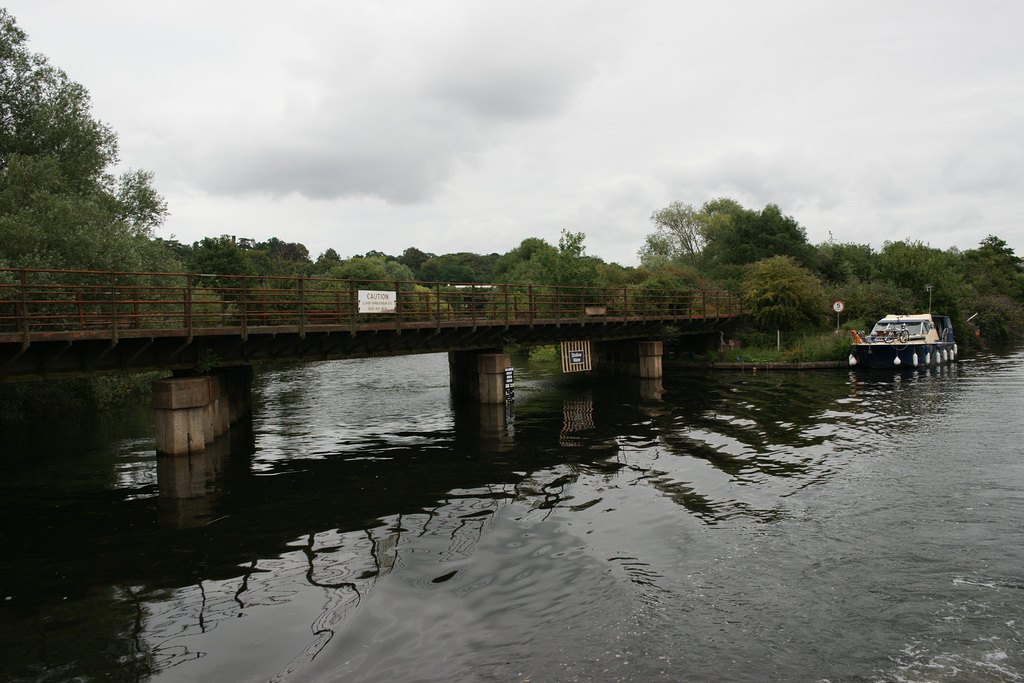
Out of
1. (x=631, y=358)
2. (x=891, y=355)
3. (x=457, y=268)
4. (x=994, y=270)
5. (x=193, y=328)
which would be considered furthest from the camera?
(x=457, y=268)

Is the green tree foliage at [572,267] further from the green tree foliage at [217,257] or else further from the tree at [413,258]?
the tree at [413,258]

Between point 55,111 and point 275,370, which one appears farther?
point 275,370

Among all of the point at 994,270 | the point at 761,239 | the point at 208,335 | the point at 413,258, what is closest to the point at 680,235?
the point at 761,239

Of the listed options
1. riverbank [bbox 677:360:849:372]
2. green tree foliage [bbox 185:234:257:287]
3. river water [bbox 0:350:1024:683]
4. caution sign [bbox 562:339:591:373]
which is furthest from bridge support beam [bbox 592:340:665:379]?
green tree foliage [bbox 185:234:257:287]

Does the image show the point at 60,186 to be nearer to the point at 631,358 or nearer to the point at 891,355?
the point at 631,358

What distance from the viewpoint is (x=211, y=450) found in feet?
66.4

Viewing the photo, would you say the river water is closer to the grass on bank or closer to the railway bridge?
the railway bridge

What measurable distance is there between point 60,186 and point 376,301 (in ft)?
48.5

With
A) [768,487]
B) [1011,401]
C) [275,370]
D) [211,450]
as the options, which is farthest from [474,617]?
[275,370]

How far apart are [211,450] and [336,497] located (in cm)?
770

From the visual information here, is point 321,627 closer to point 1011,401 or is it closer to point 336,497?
point 336,497

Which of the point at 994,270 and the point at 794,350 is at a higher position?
the point at 994,270

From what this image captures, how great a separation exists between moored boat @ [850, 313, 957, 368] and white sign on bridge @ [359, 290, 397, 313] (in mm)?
28726

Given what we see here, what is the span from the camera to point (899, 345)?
3697 cm
